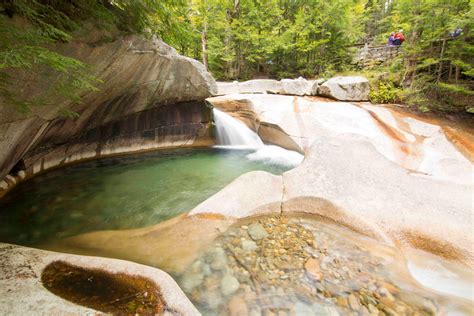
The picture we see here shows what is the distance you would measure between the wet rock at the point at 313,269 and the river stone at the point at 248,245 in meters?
0.83

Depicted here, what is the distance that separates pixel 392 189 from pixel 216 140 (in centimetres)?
803

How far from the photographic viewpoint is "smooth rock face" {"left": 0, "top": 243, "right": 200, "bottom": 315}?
2240 mm

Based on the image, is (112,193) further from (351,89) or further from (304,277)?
(351,89)

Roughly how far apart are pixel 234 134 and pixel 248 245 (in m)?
7.79

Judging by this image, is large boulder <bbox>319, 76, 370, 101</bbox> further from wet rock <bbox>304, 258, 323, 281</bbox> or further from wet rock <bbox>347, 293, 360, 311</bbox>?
wet rock <bbox>347, 293, 360, 311</bbox>

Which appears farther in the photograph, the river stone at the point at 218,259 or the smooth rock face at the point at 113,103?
the smooth rock face at the point at 113,103

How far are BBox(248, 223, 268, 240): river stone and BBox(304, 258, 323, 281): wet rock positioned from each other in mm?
841

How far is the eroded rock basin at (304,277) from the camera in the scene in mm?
2791

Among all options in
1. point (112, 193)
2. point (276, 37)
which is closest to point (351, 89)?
point (276, 37)

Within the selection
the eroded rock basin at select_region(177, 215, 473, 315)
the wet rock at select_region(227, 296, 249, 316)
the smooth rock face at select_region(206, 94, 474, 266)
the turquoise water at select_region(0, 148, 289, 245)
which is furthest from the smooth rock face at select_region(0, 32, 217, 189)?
the wet rock at select_region(227, 296, 249, 316)

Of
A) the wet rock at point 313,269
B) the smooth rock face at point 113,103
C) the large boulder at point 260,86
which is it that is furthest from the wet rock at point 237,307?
the large boulder at point 260,86

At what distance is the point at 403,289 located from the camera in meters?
2.98

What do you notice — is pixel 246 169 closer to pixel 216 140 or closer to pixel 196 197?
pixel 196 197

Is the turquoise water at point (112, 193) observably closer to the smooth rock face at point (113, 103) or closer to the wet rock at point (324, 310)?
the smooth rock face at point (113, 103)
